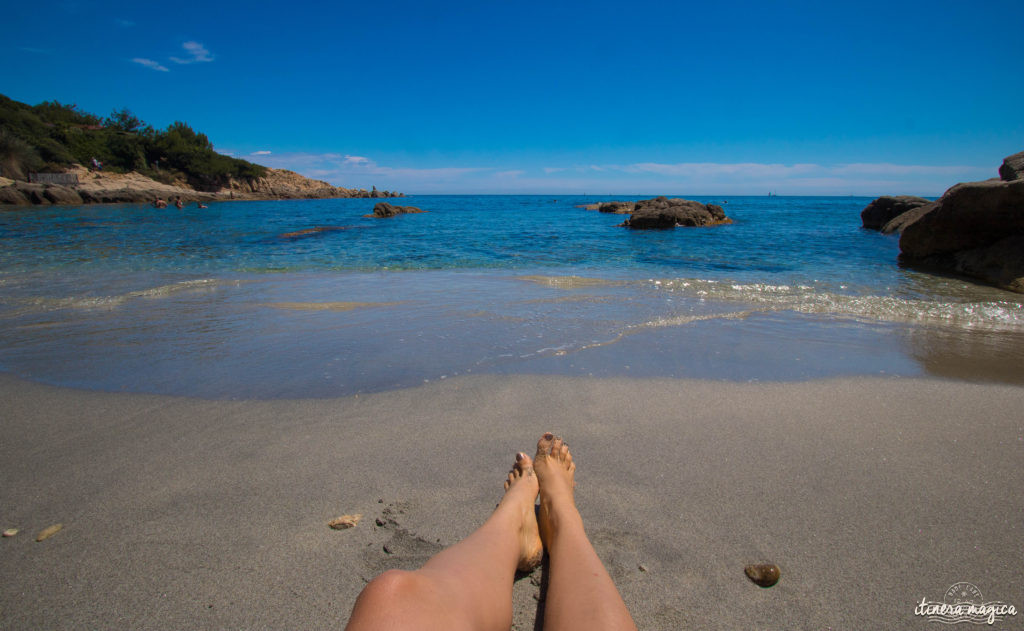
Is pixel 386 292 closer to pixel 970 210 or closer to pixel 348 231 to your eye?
pixel 970 210

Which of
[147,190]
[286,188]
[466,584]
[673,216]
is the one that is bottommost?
[466,584]

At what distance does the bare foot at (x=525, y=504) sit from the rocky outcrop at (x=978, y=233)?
9.66 metres

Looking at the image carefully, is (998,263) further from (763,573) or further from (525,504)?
(525,504)

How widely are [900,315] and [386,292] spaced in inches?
290

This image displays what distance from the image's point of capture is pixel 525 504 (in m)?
2.11

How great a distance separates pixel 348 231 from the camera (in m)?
20.3

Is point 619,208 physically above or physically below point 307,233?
above

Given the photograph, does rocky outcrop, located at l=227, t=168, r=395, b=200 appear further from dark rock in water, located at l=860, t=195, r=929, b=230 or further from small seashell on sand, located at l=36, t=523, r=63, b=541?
small seashell on sand, located at l=36, t=523, r=63, b=541

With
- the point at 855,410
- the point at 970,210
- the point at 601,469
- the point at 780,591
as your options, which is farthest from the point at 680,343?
the point at 970,210

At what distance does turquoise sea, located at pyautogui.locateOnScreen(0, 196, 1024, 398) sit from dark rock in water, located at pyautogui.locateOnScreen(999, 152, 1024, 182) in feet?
8.36

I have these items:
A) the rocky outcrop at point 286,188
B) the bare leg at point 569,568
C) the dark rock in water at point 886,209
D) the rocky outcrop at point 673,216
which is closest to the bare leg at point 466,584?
the bare leg at point 569,568

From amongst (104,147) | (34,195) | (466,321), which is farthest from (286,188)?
(466,321)

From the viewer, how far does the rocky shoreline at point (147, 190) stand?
3365cm

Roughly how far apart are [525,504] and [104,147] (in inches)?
3044
